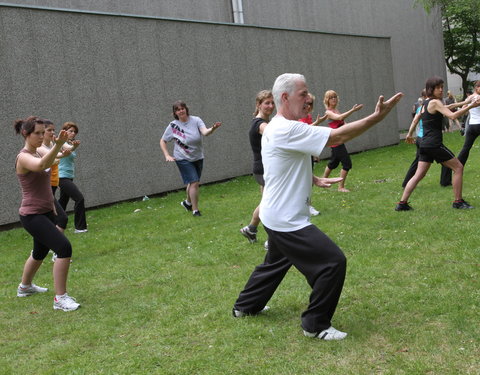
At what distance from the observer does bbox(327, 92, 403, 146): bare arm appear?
3.89m

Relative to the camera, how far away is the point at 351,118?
21.3 metres

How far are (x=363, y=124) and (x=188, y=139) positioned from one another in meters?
6.97

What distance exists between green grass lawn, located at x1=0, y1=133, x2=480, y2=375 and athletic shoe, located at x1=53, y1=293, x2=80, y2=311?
0.08 m

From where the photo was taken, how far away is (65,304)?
233 inches

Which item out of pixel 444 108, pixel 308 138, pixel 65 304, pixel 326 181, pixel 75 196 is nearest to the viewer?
pixel 308 138


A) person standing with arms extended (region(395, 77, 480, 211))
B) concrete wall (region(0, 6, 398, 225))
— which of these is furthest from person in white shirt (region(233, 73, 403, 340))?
concrete wall (region(0, 6, 398, 225))

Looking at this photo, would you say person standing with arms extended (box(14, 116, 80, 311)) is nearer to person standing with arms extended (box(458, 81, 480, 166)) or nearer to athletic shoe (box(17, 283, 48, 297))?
athletic shoe (box(17, 283, 48, 297))

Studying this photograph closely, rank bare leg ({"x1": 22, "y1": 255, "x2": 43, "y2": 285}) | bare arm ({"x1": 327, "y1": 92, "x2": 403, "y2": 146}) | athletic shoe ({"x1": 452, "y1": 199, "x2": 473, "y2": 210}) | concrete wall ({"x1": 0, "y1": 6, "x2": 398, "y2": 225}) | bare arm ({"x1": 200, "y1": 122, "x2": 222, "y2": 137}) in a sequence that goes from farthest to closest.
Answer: concrete wall ({"x1": 0, "y1": 6, "x2": 398, "y2": 225}) → bare arm ({"x1": 200, "y1": 122, "x2": 222, "y2": 137}) → athletic shoe ({"x1": 452, "y1": 199, "x2": 473, "y2": 210}) → bare leg ({"x1": 22, "y1": 255, "x2": 43, "y2": 285}) → bare arm ({"x1": 327, "y1": 92, "x2": 403, "y2": 146})

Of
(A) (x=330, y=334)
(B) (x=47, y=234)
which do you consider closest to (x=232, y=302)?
(A) (x=330, y=334)

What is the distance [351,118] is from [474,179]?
33.7 ft

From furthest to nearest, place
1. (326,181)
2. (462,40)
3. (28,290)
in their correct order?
(462,40) → (28,290) → (326,181)

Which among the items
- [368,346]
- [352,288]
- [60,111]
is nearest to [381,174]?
[60,111]

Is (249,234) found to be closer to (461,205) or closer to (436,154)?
(436,154)

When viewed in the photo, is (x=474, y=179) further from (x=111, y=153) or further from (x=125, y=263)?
(x=111, y=153)
